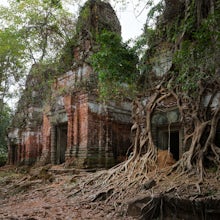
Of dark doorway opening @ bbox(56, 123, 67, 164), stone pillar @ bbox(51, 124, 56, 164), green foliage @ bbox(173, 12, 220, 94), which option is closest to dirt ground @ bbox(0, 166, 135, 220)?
stone pillar @ bbox(51, 124, 56, 164)

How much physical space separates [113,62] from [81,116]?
3.79 m

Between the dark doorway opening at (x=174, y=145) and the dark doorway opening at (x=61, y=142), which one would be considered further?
the dark doorway opening at (x=61, y=142)

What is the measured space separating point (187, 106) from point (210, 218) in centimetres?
361

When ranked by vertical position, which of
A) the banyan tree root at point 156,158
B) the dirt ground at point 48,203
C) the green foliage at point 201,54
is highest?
the green foliage at point 201,54

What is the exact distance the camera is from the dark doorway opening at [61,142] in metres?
13.3

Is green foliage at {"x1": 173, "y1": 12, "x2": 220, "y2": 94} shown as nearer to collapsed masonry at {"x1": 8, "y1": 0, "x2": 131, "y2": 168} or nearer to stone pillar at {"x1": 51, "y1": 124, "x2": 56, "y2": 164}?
collapsed masonry at {"x1": 8, "y1": 0, "x2": 131, "y2": 168}

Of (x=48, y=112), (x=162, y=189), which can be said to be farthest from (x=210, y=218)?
(x=48, y=112)

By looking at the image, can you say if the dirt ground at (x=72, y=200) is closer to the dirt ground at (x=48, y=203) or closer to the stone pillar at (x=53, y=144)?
the dirt ground at (x=48, y=203)

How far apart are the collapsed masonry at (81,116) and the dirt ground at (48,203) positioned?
1.48 meters

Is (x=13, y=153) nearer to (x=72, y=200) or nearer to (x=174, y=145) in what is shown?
(x=174, y=145)

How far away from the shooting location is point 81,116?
11508 millimetres

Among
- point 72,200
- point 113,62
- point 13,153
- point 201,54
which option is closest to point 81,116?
point 113,62

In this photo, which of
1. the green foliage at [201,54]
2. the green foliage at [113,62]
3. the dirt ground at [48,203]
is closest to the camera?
the green foliage at [201,54]

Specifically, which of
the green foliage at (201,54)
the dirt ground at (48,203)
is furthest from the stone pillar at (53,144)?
the green foliage at (201,54)
